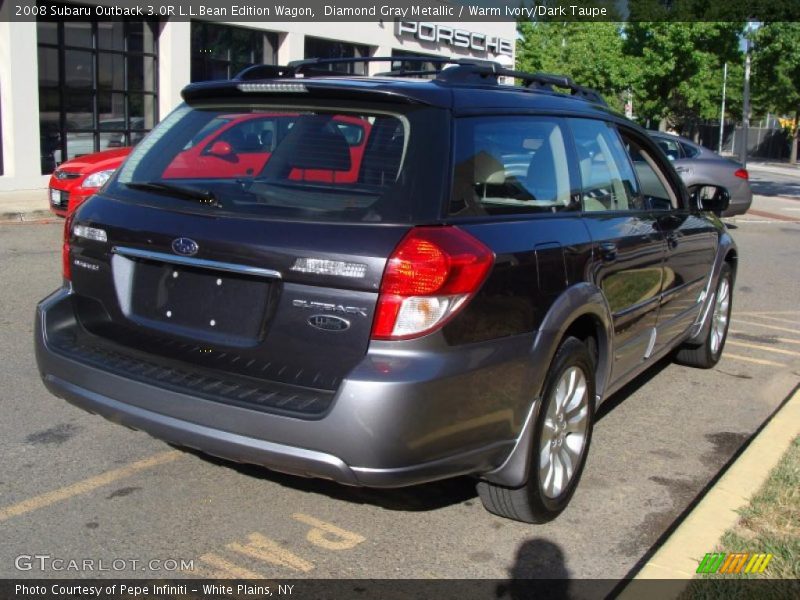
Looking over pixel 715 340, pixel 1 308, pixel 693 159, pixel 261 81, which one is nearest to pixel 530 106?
pixel 261 81

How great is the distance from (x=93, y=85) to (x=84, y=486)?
601 inches

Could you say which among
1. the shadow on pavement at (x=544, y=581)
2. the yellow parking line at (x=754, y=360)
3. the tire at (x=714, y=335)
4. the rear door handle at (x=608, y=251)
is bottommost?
the yellow parking line at (x=754, y=360)

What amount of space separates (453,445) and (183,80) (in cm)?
1730

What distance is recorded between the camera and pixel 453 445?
3146 millimetres

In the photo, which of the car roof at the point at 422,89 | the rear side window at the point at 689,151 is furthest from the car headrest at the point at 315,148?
the rear side window at the point at 689,151

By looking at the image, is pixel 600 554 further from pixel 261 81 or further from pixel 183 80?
pixel 183 80

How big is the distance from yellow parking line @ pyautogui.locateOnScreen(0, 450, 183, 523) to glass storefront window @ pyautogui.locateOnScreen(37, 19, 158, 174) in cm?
1402

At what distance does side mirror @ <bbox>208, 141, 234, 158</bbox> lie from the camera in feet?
13.7

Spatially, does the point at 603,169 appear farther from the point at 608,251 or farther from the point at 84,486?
the point at 84,486

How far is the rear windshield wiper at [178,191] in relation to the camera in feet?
11.2

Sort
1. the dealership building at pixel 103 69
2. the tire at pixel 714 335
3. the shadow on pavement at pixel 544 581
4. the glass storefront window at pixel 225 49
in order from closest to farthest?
the shadow on pavement at pixel 544 581 → the tire at pixel 714 335 → the dealership building at pixel 103 69 → the glass storefront window at pixel 225 49

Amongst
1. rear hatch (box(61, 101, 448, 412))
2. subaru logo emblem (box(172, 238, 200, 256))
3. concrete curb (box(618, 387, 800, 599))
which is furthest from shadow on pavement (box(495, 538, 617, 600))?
subaru logo emblem (box(172, 238, 200, 256))

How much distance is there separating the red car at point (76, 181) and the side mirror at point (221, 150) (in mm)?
6883

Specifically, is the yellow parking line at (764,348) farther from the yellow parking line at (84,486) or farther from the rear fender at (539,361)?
the yellow parking line at (84,486)
